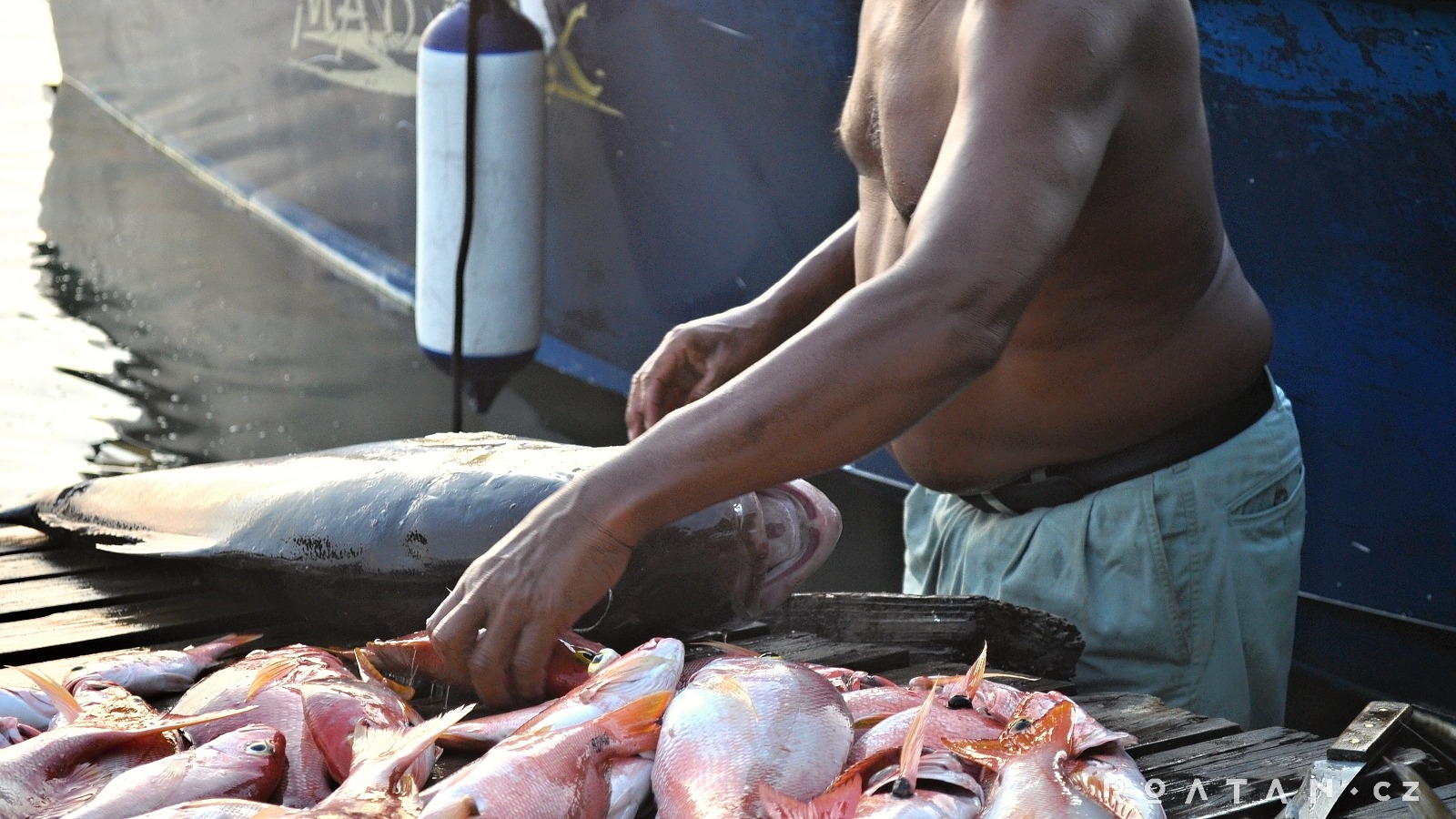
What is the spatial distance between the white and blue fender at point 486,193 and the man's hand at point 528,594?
5.53 metres

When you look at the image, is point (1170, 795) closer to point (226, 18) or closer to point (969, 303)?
point (969, 303)

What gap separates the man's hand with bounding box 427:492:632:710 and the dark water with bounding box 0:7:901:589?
4420 mm

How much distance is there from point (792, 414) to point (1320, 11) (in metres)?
3.28

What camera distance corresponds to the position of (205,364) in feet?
30.9

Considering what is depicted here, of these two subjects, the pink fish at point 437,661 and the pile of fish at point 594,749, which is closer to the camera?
the pile of fish at point 594,749

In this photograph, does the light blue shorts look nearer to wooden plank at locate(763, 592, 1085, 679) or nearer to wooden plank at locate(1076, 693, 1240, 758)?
wooden plank at locate(763, 592, 1085, 679)

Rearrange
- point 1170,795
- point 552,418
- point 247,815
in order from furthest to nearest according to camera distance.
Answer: point 552,418 < point 1170,795 < point 247,815

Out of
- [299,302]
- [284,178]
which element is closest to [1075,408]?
[299,302]

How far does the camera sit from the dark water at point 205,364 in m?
7.93

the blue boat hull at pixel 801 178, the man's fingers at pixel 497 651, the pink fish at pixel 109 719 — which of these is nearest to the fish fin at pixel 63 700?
the pink fish at pixel 109 719

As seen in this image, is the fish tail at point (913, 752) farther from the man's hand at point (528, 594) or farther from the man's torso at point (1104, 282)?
the man's torso at point (1104, 282)

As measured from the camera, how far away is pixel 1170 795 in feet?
6.38

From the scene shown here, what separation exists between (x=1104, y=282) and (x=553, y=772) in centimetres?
160

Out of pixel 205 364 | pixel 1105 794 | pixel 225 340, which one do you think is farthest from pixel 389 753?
pixel 225 340
